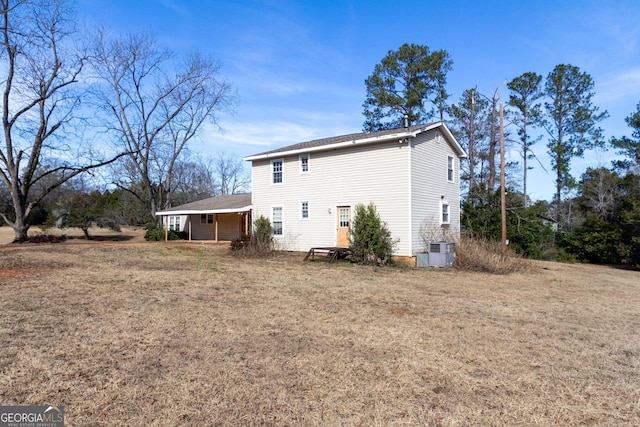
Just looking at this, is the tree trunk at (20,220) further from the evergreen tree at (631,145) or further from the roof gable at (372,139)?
the evergreen tree at (631,145)

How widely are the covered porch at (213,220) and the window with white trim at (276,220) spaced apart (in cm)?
429

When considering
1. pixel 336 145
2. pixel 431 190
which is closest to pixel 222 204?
pixel 336 145

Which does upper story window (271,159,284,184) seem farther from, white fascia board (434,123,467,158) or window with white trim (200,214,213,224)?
window with white trim (200,214,213,224)

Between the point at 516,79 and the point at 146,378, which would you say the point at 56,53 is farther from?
the point at 516,79

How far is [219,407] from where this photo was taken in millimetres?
3129

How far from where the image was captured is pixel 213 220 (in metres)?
27.0

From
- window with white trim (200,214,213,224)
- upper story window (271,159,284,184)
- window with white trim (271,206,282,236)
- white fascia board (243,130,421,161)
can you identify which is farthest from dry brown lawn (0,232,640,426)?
window with white trim (200,214,213,224)

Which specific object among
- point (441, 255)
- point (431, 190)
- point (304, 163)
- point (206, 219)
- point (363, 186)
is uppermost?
point (304, 163)

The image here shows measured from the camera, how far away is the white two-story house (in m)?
14.7

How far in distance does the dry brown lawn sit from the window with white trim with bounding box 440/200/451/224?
8275 millimetres

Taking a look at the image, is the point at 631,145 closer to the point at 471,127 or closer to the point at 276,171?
the point at 471,127

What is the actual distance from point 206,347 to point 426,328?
305 cm

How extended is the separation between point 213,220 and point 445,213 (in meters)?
16.3

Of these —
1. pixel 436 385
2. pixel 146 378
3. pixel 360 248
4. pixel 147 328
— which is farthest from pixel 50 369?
pixel 360 248
